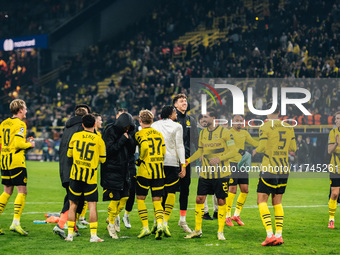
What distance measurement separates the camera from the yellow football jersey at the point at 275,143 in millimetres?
9070

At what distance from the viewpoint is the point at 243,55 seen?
3253 cm

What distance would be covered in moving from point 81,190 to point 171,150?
5.95 ft

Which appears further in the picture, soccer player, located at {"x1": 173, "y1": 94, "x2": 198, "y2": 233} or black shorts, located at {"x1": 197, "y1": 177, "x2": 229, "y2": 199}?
soccer player, located at {"x1": 173, "y1": 94, "x2": 198, "y2": 233}

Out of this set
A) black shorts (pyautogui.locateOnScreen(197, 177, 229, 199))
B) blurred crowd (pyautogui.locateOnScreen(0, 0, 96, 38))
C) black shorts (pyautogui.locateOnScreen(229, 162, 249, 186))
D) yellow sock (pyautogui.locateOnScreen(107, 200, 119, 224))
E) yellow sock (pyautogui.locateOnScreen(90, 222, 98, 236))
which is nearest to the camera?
yellow sock (pyautogui.locateOnScreen(90, 222, 98, 236))

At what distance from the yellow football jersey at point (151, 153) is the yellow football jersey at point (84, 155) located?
837mm

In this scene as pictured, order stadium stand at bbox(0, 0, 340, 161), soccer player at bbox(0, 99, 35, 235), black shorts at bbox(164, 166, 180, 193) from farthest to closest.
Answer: stadium stand at bbox(0, 0, 340, 161), black shorts at bbox(164, 166, 180, 193), soccer player at bbox(0, 99, 35, 235)

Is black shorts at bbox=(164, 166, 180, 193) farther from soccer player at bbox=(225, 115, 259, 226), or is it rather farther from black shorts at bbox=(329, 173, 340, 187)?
black shorts at bbox=(329, 173, 340, 187)

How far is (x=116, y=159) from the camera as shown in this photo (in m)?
9.44

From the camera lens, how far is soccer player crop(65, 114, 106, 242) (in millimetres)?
8898

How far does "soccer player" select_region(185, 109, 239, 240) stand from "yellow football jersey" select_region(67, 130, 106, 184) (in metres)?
1.81

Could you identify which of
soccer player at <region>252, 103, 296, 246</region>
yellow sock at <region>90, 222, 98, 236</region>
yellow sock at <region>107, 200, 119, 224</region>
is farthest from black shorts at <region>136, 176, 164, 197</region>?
soccer player at <region>252, 103, 296, 246</region>

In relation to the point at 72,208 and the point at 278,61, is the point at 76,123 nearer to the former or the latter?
the point at 72,208

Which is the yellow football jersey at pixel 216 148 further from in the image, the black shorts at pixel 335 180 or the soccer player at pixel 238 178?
the black shorts at pixel 335 180

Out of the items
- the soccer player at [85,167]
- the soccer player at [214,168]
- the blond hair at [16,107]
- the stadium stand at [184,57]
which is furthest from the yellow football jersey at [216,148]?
the stadium stand at [184,57]
